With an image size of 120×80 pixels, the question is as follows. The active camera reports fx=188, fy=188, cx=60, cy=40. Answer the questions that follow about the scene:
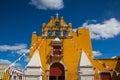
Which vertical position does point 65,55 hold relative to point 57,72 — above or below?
above

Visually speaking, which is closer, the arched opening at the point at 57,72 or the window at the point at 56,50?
the arched opening at the point at 57,72

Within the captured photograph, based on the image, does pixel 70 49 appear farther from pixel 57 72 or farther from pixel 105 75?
pixel 105 75

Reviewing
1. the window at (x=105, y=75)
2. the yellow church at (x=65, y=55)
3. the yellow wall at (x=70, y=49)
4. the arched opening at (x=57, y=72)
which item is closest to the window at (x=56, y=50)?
the yellow church at (x=65, y=55)

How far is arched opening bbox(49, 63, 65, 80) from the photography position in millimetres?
21844

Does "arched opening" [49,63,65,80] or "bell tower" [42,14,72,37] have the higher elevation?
"bell tower" [42,14,72,37]

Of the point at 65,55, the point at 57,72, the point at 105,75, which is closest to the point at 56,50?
the point at 65,55

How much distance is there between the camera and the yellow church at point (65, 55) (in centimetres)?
2156

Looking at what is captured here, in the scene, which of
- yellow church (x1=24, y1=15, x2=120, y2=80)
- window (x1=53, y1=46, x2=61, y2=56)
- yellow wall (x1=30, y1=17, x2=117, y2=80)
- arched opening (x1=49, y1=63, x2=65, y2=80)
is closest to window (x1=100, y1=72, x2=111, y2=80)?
yellow church (x1=24, y1=15, x2=120, y2=80)

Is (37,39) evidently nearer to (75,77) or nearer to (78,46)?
(78,46)

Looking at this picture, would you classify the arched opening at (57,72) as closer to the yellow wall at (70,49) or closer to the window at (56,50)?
the yellow wall at (70,49)

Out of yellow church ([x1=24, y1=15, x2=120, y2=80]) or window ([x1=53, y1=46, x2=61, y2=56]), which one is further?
window ([x1=53, y1=46, x2=61, y2=56])

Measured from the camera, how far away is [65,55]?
2214cm

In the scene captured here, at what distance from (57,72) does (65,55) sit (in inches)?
86.5

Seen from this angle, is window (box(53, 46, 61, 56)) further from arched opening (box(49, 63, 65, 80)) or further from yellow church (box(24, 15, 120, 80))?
arched opening (box(49, 63, 65, 80))
